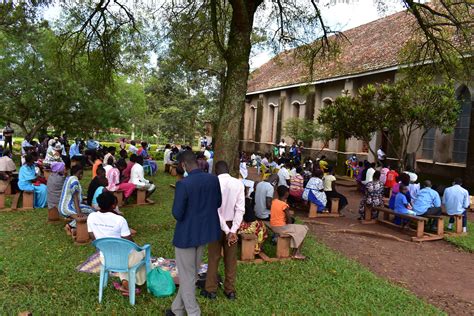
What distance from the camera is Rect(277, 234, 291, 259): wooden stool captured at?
645cm

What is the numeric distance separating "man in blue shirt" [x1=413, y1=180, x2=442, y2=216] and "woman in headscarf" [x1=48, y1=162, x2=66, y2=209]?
7.71 metres

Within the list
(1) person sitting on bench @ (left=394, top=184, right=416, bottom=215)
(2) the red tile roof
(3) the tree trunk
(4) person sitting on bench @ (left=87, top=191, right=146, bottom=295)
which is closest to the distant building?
(2) the red tile roof

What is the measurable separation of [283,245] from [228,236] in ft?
6.59

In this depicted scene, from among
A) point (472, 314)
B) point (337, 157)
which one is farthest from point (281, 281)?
point (337, 157)

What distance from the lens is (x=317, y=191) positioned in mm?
10172

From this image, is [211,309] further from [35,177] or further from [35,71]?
[35,71]

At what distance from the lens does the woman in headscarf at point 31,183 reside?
9.45 meters

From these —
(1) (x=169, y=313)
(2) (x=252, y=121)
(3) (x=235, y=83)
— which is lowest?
(1) (x=169, y=313)

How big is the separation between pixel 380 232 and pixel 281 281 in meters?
4.44

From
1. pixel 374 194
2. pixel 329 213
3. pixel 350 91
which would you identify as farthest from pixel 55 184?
pixel 350 91

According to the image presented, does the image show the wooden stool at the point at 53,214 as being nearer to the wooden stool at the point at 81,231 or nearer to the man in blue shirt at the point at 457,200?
the wooden stool at the point at 81,231

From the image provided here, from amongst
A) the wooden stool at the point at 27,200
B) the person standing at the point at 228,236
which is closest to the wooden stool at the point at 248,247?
the person standing at the point at 228,236

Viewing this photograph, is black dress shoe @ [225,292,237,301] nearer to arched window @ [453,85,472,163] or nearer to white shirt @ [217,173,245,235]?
white shirt @ [217,173,245,235]

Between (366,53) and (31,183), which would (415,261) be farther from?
(366,53)
